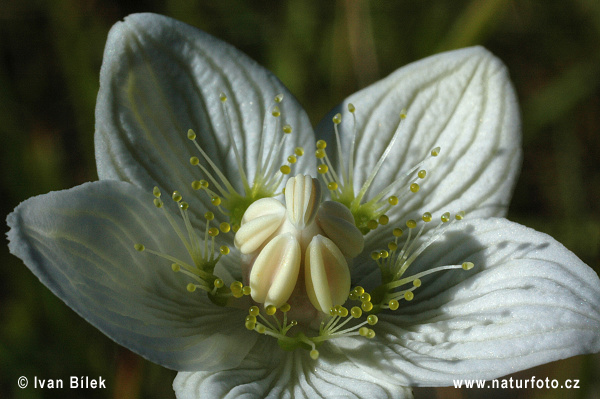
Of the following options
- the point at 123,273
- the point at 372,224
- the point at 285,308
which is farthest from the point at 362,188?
the point at 123,273

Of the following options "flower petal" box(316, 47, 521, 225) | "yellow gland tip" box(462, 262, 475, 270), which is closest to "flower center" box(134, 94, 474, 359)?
"yellow gland tip" box(462, 262, 475, 270)

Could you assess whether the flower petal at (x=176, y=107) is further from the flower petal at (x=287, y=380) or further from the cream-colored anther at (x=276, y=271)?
the flower petal at (x=287, y=380)

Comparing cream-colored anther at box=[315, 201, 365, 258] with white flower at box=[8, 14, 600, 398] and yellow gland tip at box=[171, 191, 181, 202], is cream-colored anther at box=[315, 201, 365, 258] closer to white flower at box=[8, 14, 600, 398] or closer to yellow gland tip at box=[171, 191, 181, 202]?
white flower at box=[8, 14, 600, 398]

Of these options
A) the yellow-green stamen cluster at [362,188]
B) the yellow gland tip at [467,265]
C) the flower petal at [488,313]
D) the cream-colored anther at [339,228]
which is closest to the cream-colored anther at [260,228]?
the cream-colored anther at [339,228]

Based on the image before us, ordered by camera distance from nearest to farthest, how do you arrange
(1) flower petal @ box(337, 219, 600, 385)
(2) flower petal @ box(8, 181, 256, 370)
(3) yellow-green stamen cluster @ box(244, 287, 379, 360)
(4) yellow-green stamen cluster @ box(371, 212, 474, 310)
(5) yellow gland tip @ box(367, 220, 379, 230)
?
1. (2) flower petal @ box(8, 181, 256, 370)
2. (1) flower petal @ box(337, 219, 600, 385)
3. (3) yellow-green stamen cluster @ box(244, 287, 379, 360)
4. (4) yellow-green stamen cluster @ box(371, 212, 474, 310)
5. (5) yellow gland tip @ box(367, 220, 379, 230)

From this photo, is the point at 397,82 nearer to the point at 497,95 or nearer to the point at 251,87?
the point at 497,95

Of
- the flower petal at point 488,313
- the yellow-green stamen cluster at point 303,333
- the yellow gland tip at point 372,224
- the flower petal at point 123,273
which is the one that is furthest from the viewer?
the yellow gland tip at point 372,224
